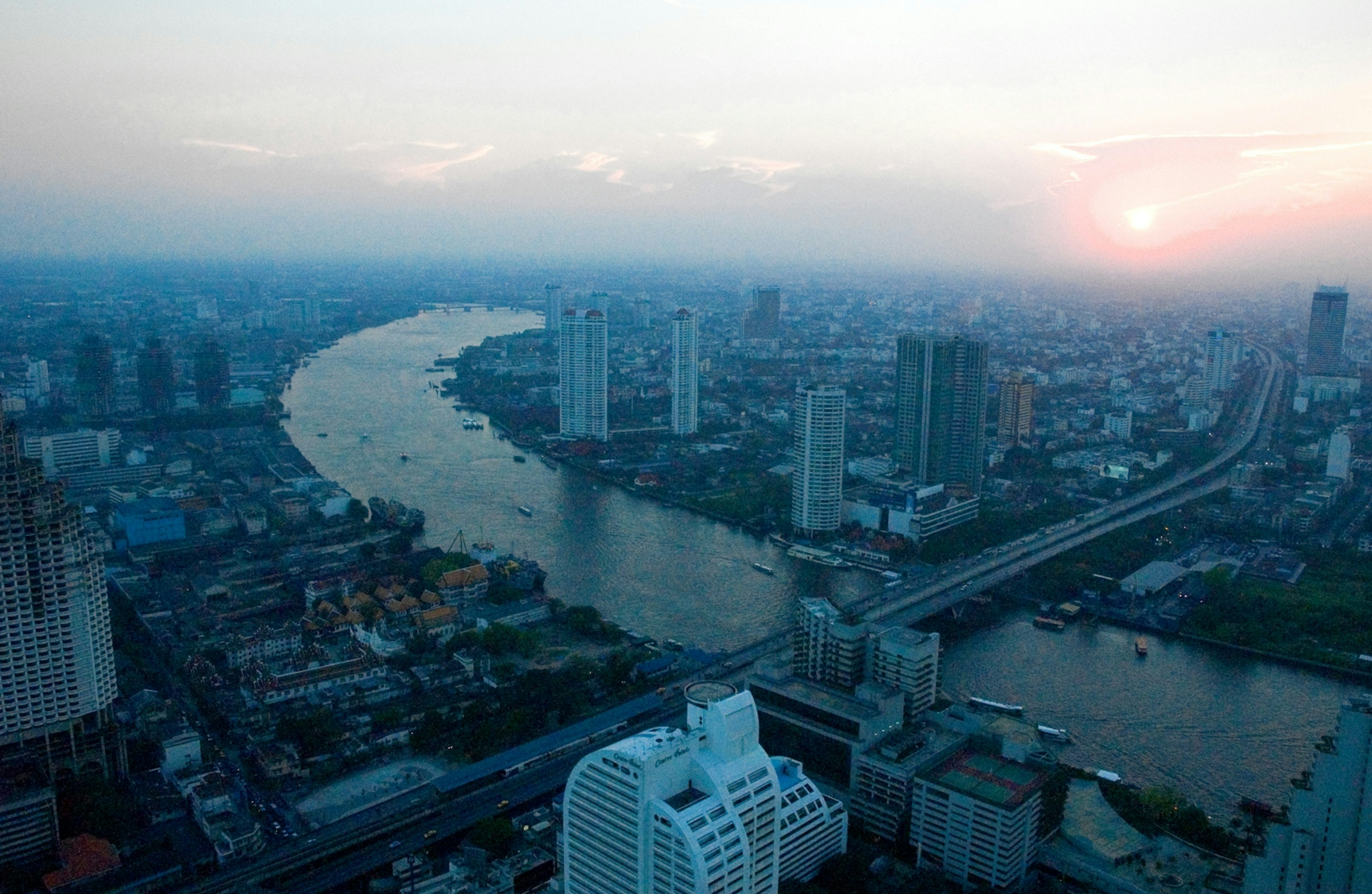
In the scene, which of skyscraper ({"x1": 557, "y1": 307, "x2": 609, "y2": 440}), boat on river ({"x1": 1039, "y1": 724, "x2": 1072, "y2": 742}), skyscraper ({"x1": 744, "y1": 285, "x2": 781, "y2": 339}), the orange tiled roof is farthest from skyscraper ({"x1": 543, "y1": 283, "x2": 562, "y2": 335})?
the orange tiled roof

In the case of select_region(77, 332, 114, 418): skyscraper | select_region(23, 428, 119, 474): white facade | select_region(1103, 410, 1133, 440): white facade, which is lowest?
select_region(1103, 410, 1133, 440): white facade

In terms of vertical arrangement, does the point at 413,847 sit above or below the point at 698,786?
below

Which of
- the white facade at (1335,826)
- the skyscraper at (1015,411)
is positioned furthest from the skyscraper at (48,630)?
the skyscraper at (1015,411)

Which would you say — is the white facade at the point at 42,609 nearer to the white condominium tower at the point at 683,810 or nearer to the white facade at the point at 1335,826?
the white condominium tower at the point at 683,810

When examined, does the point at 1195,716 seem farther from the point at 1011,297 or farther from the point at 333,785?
the point at 1011,297

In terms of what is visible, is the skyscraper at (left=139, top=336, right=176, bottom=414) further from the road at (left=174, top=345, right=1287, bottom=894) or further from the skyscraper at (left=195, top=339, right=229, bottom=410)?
the road at (left=174, top=345, right=1287, bottom=894)

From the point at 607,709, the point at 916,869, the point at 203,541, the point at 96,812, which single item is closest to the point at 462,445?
the point at 203,541

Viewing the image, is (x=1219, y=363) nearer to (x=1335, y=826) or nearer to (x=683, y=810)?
(x=1335, y=826)
